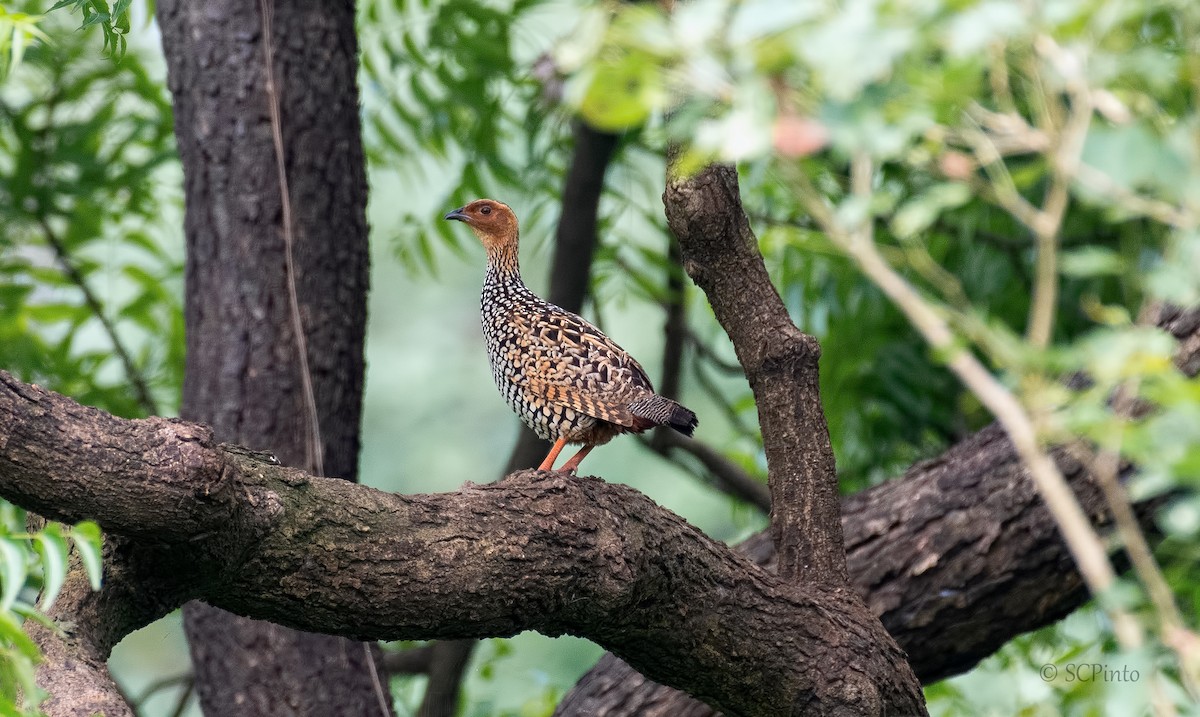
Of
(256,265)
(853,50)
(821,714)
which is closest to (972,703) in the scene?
(821,714)

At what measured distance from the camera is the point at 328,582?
2.76 m

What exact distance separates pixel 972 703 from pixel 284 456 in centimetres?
291

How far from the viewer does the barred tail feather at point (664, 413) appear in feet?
11.9

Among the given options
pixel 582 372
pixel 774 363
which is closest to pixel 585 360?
pixel 582 372

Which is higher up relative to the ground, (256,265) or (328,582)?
(256,265)

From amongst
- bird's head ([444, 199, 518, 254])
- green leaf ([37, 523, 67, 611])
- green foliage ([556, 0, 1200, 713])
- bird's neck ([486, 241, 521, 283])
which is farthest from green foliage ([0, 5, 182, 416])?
green foliage ([556, 0, 1200, 713])

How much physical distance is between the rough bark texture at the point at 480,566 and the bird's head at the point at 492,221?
162cm

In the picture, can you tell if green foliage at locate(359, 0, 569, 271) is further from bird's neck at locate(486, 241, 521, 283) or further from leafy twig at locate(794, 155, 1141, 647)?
leafy twig at locate(794, 155, 1141, 647)

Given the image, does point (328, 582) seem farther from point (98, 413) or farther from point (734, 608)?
point (734, 608)

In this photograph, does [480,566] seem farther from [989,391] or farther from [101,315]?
[101,315]

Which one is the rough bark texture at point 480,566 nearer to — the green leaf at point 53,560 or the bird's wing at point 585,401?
the bird's wing at point 585,401

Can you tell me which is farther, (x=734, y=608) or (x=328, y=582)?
(x=734, y=608)

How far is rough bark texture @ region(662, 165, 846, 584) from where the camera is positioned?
142 inches

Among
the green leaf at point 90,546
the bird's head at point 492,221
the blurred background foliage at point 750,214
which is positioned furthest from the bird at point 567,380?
the green leaf at point 90,546
